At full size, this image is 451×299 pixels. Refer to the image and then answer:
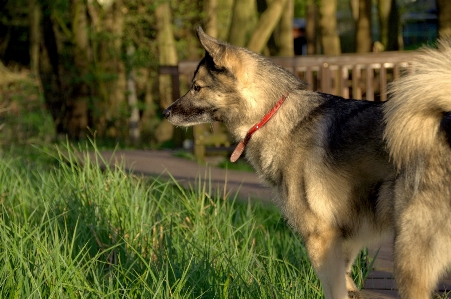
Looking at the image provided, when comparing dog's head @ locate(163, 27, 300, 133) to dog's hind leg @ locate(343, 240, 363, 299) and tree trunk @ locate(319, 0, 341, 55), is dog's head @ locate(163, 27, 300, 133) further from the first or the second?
tree trunk @ locate(319, 0, 341, 55)

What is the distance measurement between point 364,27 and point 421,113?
16.1 meters

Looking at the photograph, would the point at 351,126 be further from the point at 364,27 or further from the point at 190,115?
the point at 364,27

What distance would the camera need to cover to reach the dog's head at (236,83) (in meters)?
4.89

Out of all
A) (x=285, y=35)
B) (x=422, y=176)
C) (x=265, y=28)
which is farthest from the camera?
(x=285, y=35)

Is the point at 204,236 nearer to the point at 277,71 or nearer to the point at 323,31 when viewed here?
the point at 277,71

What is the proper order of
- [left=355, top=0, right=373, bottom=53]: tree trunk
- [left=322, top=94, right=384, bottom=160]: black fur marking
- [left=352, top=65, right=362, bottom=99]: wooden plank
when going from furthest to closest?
[left=355, top=0, right=373, bottom=53]: tree trunk, [left=352, top=65, right=362, bottom=99]: wooden plank, [left=322, top=94, right=384, bottom=160]: black fur marking

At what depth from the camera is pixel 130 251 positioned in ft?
16.8

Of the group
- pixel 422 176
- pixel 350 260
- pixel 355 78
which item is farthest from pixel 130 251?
pixel 355 78

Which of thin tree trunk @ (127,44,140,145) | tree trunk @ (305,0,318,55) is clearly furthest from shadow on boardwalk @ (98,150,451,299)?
tree trunk @ (305,0,318,55)

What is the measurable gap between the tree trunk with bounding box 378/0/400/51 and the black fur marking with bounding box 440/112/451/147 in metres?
18.2

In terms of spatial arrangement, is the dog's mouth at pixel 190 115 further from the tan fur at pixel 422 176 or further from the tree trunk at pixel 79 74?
the tree trunk at pixel 79 74

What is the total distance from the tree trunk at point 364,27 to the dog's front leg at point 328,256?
1532 centimetres

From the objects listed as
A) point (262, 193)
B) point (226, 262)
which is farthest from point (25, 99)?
point (226, 262)

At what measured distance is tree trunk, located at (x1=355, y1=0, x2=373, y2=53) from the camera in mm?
19250
